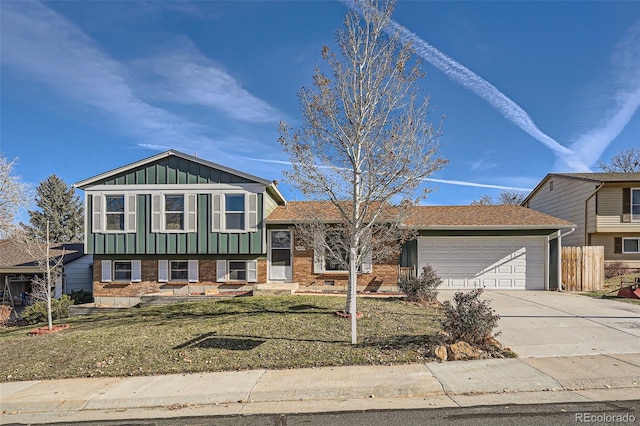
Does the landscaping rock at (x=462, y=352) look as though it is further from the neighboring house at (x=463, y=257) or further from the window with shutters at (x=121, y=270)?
the window with shutters at (x=121, y=270)

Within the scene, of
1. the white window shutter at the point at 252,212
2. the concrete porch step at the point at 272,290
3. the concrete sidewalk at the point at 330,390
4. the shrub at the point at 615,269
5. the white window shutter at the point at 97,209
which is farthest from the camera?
the shrub at the point at 615,269

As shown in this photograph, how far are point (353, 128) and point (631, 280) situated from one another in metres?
16.9

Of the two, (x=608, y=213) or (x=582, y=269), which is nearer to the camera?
(x=582, y=269)

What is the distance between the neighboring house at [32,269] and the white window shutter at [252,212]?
9.37 meters

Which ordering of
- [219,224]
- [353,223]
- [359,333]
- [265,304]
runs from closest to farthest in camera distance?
[359,333], [353,223], [265,304], [219,224]

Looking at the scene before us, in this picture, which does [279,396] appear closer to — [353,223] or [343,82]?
[353,223]

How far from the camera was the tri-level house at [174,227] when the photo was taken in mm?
16719

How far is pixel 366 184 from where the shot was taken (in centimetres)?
1007

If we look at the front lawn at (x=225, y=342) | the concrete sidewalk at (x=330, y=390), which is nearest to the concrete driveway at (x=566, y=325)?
the concrete sidewalk at (x=330, y=390)

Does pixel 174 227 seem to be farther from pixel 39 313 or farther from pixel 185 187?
pixel 39 313

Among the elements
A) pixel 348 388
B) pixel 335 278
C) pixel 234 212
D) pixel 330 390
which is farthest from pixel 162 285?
pixel 348 388

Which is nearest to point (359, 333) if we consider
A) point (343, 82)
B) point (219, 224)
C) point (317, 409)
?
point (317, 409)

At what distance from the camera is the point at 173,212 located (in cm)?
1695

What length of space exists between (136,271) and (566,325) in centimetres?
1576
